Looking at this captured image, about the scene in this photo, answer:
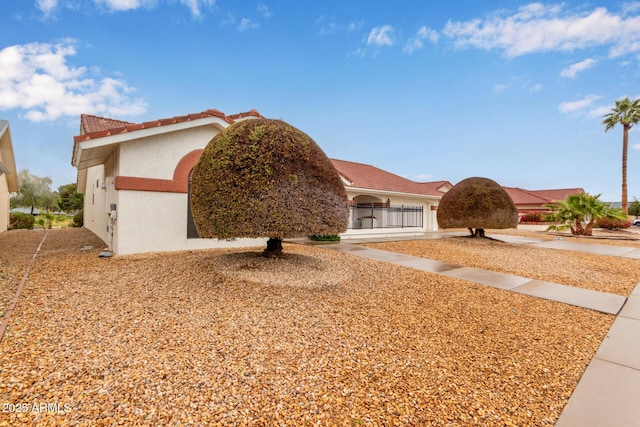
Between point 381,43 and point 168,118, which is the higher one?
point 381,43

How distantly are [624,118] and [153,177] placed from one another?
45.9m

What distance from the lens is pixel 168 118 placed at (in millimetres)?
9016

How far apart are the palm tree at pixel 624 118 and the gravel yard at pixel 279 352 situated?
39760mm

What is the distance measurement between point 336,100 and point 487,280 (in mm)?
12851

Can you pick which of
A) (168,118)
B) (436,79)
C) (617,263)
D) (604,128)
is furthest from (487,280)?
→ (604,128)

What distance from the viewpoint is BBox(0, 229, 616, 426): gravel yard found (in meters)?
2.49

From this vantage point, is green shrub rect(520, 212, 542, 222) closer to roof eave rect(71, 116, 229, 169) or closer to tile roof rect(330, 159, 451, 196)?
tile roof rect(330, 159, 451, 196)

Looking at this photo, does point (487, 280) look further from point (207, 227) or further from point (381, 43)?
point (381, 43)

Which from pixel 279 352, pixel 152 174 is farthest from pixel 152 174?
pixel 279 352

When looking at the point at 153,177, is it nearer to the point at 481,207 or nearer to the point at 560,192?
the point at 481,207

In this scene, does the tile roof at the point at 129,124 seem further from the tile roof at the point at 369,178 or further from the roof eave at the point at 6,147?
the tile roof at the point at 369,178

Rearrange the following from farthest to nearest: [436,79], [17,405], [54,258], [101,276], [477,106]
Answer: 1. [477,106]
2. [436,79]
3. [54,258]
4. [101,276]
5. [17,405]

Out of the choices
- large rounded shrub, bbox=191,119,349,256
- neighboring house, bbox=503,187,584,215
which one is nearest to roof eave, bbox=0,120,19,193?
large rounded shrub, bbox=191,119,349,256

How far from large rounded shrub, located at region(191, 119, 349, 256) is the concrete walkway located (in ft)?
13.3
